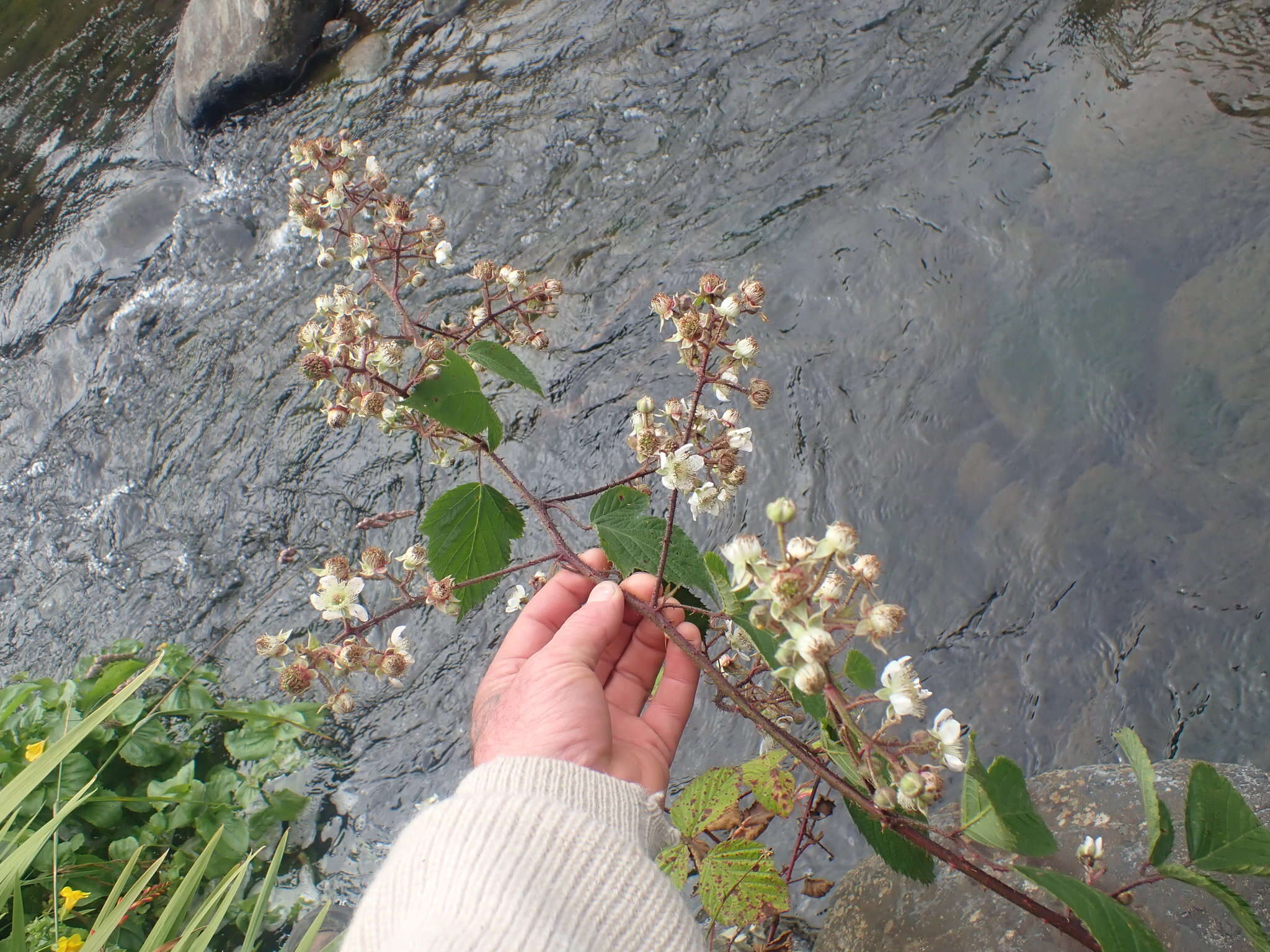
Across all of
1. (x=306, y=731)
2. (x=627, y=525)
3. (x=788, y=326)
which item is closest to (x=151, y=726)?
(x=306, y=731)

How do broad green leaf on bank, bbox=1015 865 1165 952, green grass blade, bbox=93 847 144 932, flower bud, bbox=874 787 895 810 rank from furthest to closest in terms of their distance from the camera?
green grass blade, bbox=93 847 144 932 → flower bud, bbox=874 787 895 810 → broad green leaf on bank, bbox=1015 865 1165 952

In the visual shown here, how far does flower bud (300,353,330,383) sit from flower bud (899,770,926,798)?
1.04 meters

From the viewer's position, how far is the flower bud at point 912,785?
916 mm

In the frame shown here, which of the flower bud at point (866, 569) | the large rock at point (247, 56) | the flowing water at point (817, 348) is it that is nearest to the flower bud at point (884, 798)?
the flower bud at point (866, 569)

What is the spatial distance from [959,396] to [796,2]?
1.60 meters

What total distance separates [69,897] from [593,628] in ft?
4.78

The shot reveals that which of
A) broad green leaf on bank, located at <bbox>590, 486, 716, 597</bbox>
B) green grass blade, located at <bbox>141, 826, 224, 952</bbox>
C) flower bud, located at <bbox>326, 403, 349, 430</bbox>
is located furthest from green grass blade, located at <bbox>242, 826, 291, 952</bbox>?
broad green leaf on bank, located at <bbox>590, 486, 716, 597</bbox>

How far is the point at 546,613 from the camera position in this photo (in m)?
1.56

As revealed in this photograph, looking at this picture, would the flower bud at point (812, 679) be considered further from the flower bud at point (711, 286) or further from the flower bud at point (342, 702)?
the flower bud at point (342, 702)

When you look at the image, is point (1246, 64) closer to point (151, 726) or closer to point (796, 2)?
point (796, 2)

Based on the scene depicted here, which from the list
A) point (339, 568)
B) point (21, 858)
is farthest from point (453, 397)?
point (21, 858)

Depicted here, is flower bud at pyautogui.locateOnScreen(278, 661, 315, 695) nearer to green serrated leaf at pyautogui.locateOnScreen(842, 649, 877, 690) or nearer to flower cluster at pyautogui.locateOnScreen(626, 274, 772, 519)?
flower cluster at pyautogui.locateOnScreen(626, 274, 772, 519)

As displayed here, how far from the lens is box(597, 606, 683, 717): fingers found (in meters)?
1.55

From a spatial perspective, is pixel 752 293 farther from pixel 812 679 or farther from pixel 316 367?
pixel 316 367
